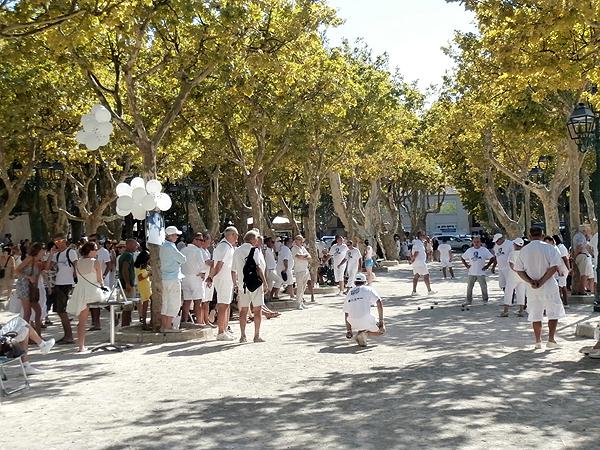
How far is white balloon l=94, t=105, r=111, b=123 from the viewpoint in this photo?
13.5m

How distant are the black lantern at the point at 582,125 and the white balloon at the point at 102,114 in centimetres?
868

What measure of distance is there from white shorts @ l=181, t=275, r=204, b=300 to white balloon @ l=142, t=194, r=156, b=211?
5.17 feet

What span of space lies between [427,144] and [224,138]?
12874mm

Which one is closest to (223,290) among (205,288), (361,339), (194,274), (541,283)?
(194,274)

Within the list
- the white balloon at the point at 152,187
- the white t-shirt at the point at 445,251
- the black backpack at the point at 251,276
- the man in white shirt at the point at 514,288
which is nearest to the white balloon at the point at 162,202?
the white balloon at the point at 152,187

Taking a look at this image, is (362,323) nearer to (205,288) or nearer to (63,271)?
(205,288)

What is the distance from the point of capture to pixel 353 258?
23031 millimetres

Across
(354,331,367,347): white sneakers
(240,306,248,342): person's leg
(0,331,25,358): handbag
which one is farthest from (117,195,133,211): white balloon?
(0,331,25,358): handbag

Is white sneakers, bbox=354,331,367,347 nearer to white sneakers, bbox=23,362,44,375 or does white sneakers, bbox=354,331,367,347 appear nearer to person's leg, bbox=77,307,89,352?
person's leg, bbox=77,307,89,352

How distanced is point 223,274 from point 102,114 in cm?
342

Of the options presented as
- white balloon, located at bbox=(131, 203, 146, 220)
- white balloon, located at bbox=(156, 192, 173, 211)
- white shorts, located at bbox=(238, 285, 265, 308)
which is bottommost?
white shorts, located at bbox=(238, 285, 265, 308)

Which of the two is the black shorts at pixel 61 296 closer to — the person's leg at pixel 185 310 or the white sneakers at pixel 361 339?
the person's leg at pixel 185 310

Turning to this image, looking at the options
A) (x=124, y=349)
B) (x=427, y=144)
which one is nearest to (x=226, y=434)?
(x=124, y=349)

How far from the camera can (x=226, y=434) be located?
265 inches
